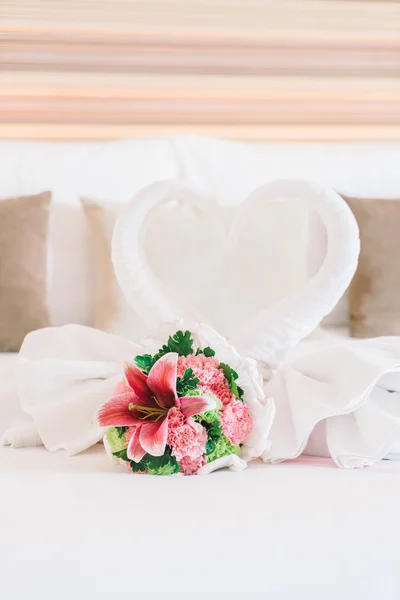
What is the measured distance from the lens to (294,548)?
66 cm

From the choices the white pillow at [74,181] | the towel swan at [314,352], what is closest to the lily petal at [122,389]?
the towel swan at [314,352]

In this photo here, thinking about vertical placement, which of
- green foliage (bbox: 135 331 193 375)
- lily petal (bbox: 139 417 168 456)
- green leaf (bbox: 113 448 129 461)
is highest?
green foliage (bbox: 135 331 193 375)

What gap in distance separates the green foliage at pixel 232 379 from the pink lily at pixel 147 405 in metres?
0.08

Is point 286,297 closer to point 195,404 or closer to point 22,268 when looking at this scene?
point 195,404

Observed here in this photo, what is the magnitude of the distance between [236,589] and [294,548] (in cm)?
7

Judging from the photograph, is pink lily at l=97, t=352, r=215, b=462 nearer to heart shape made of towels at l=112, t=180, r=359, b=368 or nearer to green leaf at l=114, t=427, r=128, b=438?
green leaf at l=114, t=427, r=128, b=438

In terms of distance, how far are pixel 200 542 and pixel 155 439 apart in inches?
8.7

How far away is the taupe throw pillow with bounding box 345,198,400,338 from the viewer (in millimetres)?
1903

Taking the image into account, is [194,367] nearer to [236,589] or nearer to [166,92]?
[236,589]

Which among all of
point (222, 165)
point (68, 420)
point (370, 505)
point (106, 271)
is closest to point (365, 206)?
point (222, 165)

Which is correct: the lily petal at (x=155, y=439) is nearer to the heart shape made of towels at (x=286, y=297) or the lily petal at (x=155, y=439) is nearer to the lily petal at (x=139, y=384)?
the lily petal at (x=139, y=384)

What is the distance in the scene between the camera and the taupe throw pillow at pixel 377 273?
6.24ft

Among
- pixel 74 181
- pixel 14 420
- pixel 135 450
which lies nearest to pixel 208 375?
pixel 135 450

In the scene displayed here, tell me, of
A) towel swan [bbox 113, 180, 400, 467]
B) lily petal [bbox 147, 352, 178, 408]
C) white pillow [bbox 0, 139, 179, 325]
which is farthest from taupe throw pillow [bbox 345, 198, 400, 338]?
lily petal [bbox 147, 352, 178, 408]
